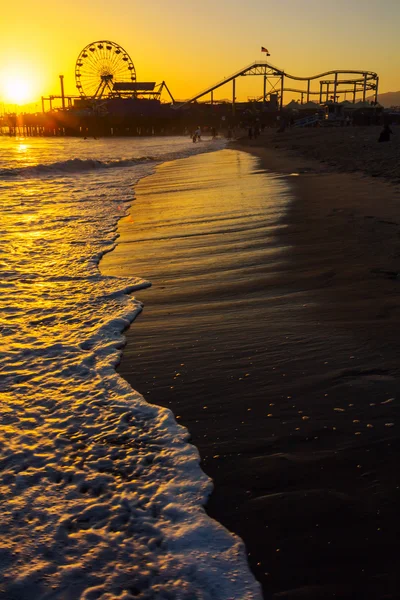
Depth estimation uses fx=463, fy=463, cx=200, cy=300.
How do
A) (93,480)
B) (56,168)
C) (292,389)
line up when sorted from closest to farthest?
(93,480) < (292,389) < (56,168)

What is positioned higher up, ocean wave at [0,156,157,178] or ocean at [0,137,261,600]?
ocean wave at [0,156,157,178]

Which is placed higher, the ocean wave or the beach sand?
the ocean wave

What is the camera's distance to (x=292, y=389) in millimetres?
2381

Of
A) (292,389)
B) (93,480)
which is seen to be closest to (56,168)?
(292,389)

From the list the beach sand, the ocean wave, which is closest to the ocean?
the beach sand

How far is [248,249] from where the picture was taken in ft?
16.7

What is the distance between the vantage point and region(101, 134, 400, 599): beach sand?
1510mm

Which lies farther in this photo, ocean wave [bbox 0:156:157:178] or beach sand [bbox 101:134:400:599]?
ocean wave [bbox 0:156:157:178]

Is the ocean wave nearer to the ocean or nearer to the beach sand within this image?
the beach sand

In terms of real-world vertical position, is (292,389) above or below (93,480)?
above

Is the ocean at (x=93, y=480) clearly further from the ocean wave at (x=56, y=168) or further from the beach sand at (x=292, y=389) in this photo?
the ocean wave at (x=56, y=168)

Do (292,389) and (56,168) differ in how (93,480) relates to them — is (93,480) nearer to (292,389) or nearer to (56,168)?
(292,389)

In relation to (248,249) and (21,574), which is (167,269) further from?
(21,574)

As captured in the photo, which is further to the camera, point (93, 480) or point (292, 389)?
point (292, 389)
